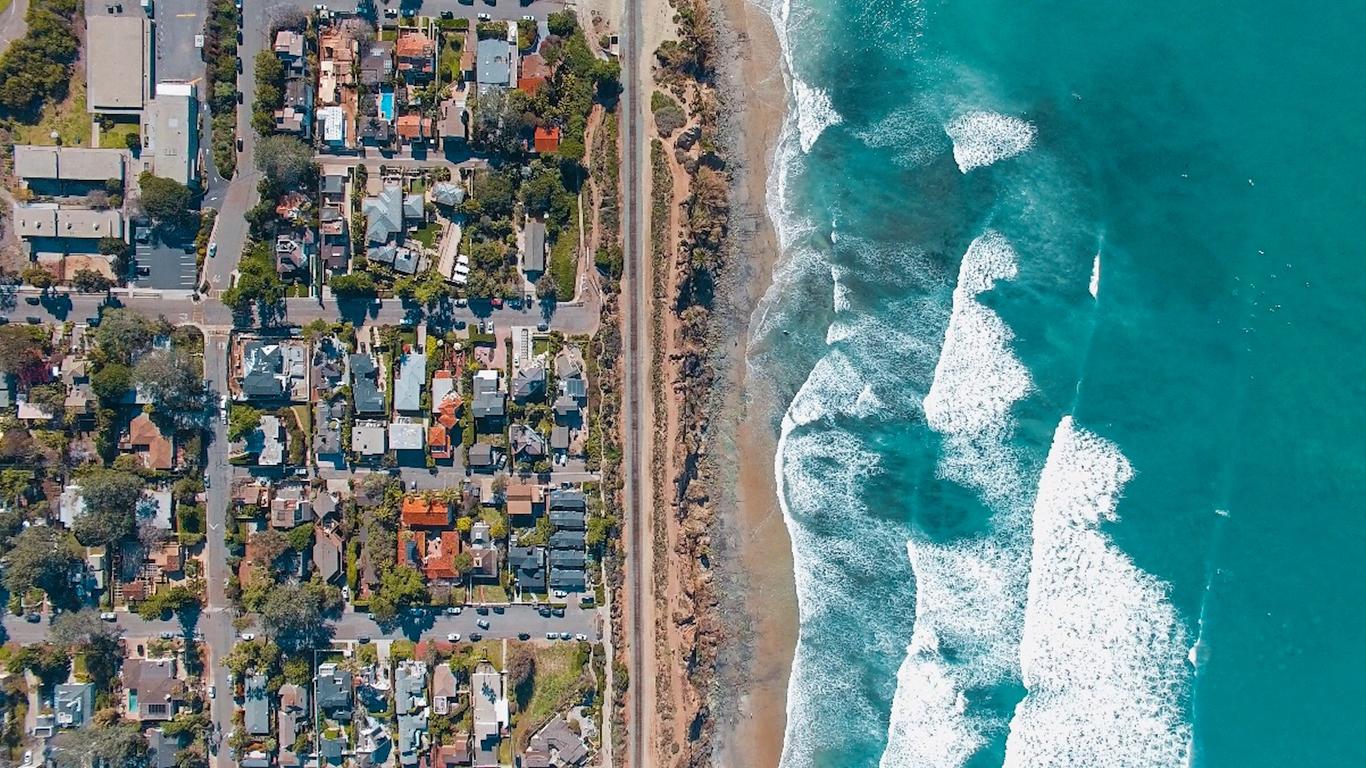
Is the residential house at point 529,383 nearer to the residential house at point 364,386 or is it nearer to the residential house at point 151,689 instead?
the residential house at point 364,386

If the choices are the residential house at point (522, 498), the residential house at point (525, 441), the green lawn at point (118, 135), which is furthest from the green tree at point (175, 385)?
the residential house at point (522, 498)

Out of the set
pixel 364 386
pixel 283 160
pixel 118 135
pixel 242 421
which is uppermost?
pixel 118 135

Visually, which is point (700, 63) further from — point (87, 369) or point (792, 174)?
point (87, 369)

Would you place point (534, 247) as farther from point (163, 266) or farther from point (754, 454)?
point (163, 266)

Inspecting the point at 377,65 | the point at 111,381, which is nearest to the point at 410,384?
the point at 111,381

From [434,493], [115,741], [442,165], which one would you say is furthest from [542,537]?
[115,741]

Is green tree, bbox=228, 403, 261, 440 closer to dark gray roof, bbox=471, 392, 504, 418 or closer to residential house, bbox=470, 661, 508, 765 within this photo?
dark gray roof, bbox=471, 392, 504, 418

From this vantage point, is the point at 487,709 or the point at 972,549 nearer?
the point at 972,549
